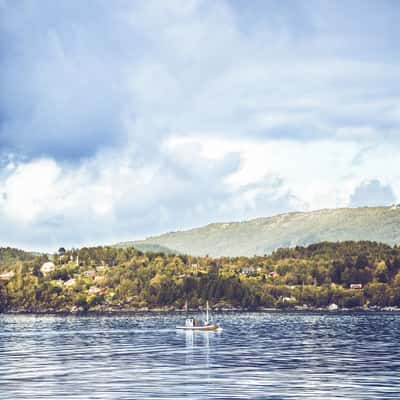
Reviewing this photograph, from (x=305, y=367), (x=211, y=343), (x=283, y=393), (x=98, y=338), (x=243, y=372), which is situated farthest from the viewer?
(x=98, y=338)

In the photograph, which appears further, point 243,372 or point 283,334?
point 283,334

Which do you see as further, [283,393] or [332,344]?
[332,344]

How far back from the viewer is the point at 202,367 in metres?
113

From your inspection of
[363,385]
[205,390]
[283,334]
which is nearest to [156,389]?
[205,390]

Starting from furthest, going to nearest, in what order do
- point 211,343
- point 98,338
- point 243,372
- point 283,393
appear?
point 98,338, point 211,343, point 243,372, point 283,393

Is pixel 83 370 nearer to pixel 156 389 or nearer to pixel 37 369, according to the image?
pixel 37 369

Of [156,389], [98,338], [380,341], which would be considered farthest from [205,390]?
[98,338]

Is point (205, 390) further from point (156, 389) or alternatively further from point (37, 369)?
point (37, 369)

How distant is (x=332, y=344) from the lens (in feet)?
510

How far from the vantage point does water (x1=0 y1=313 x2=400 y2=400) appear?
287 ft

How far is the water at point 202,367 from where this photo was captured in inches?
3450

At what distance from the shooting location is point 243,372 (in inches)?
4122

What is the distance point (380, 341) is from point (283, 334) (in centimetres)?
3071

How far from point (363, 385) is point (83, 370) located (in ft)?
117
